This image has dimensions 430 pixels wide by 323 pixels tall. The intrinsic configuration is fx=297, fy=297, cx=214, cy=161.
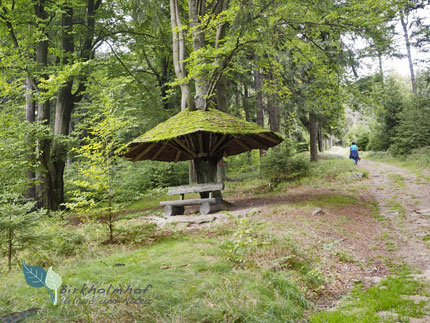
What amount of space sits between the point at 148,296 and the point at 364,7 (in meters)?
9.91

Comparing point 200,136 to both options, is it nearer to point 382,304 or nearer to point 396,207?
point 396,207

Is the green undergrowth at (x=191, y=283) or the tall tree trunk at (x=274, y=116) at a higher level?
the tall tree trunk at (x=274, y=116)

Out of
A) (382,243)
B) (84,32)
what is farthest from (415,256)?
(84,32)

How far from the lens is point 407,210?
877 centimetres

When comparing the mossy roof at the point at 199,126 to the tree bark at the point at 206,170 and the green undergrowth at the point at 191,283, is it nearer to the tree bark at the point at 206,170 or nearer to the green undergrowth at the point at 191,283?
the tree bark at the point at 206,170

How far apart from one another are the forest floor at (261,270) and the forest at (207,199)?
3cm

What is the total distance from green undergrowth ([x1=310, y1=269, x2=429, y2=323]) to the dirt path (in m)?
0.55

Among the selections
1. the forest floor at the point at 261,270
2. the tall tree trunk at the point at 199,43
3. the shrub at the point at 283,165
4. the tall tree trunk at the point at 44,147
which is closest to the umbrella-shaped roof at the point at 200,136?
the tall tree trunk at the point at 199,43

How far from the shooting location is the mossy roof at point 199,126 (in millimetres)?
8938

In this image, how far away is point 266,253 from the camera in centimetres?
514

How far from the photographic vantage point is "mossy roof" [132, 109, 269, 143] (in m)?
8.94

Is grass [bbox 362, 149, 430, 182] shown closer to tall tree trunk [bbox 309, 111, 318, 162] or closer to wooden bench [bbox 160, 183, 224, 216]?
tall tree trunk [bbox 309, 111, 318, 162]

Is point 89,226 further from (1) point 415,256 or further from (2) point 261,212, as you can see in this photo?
(1) point 415,256

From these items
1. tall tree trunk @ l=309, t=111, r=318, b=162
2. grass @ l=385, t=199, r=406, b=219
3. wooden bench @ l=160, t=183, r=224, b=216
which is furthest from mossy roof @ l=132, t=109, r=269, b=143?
tall tree trunk @ l=309, t=111, r=318, b=162
